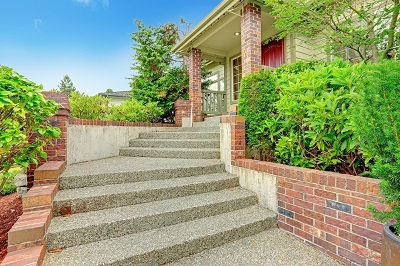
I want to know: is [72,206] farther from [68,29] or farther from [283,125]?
[68,29]

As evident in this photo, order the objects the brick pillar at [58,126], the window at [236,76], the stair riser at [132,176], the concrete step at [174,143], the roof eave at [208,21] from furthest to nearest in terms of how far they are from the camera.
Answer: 1. the window at [236,76]
2. the roof eave at [208,21]
3. the concrete step at [174,143]
4. the brick pillar at [58,126]
5. the stair riser at [132,176]

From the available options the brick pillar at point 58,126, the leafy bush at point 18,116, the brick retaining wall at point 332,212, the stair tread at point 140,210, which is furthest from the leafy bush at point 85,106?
the brick retaining wall at point 332,212

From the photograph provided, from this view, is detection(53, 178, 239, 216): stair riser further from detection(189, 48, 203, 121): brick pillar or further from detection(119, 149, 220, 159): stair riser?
detection(189, 48, 203, 121): brick pillar

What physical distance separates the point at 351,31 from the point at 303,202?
4.09 m

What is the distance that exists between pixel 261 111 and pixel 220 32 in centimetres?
452

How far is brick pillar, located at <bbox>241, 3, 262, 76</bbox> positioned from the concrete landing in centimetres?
417

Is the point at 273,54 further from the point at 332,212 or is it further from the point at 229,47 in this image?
the point at 332,212

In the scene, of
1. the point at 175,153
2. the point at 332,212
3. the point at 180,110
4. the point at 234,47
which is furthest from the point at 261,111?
the point at 234,47

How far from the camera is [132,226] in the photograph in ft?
6.53

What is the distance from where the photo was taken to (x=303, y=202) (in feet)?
7.13

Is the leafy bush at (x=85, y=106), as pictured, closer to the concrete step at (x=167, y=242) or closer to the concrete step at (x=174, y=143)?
the concrete step at (x=174, y=143)

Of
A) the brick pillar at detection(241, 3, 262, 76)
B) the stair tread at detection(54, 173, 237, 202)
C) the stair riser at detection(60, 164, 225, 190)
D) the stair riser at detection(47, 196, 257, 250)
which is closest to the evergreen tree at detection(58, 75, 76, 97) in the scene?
the brick pillar at detection(241, 3, 262, 76)

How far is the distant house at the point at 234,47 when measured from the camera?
5.13 metres

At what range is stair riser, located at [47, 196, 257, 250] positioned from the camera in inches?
68.0
